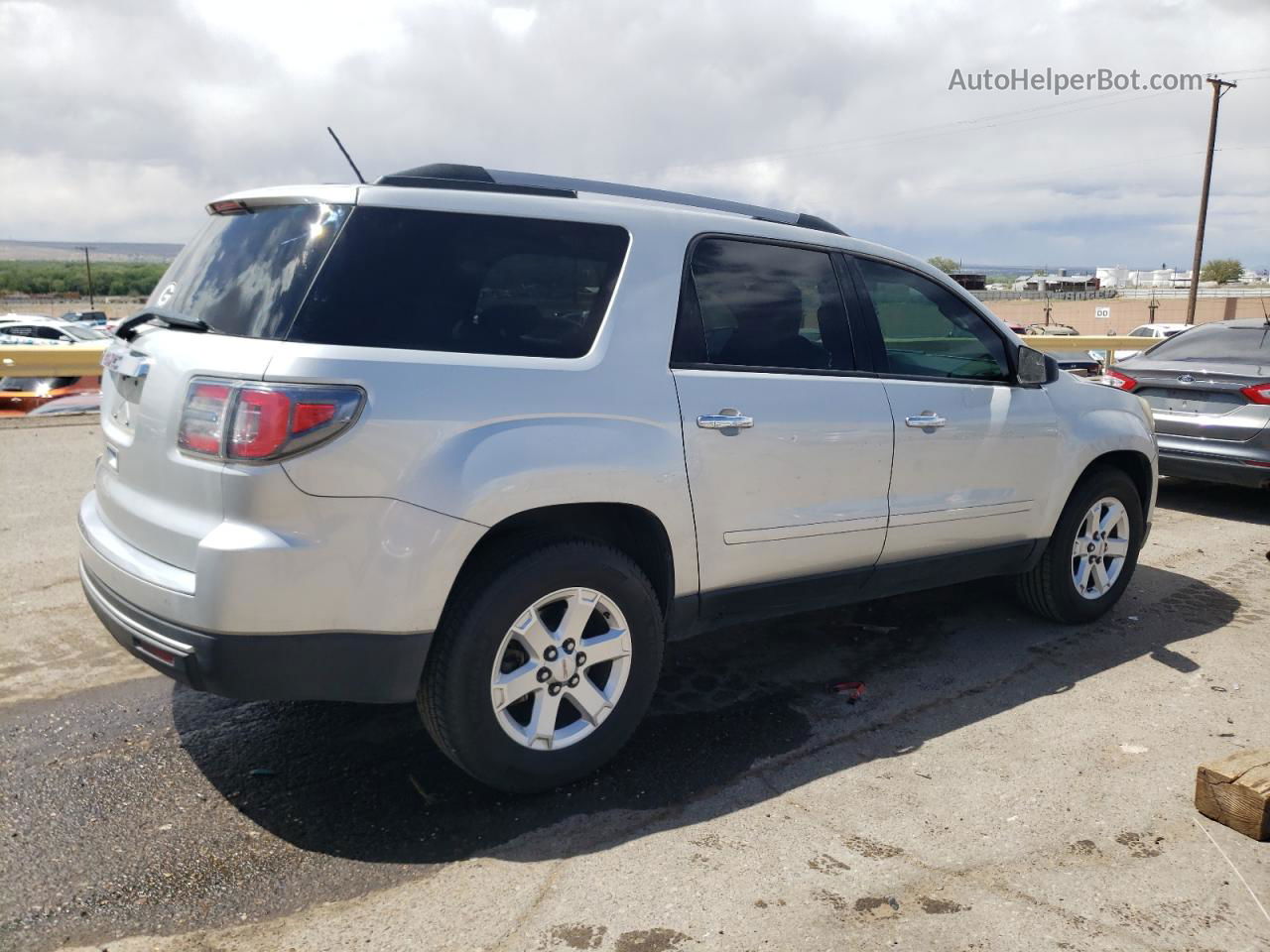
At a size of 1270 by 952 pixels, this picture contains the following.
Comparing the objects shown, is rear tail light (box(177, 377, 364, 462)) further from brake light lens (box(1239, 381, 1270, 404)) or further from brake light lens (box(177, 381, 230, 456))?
brake light lens (box(1239, 381, 1270, 404))

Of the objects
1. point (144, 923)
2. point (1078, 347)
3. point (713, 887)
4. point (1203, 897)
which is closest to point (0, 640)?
point (144, 923)

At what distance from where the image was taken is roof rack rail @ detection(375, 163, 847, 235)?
332cm

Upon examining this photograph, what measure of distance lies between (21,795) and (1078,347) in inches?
748

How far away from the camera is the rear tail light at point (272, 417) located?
110 inches

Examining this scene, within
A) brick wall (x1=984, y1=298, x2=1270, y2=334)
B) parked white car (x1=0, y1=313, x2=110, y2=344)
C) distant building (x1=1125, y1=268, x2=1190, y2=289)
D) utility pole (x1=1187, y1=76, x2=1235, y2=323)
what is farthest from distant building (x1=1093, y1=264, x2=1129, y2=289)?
parked white car (x1=0, y1=313, x2=110, y2=344)

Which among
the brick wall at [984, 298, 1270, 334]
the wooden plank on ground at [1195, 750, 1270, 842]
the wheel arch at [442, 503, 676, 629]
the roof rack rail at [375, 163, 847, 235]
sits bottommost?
the wooden plank on ground at [1195, 750, 1270, 842]

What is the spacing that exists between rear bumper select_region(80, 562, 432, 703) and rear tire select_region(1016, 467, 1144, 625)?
3.46m

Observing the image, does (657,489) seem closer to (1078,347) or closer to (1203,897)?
(1203,897)

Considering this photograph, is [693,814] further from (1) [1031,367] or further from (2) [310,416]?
(1) [1031,367]

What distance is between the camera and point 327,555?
112 inches

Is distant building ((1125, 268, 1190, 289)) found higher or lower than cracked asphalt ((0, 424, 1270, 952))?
higher

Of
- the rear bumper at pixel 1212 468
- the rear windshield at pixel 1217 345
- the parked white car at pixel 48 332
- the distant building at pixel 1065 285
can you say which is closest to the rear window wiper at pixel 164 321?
the rear bumper at pixel 1212 468

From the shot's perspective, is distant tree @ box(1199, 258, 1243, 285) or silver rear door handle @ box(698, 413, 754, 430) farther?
distant tree @ box(1199, 258, 1243, 285)

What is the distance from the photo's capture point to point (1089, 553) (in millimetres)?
5281
